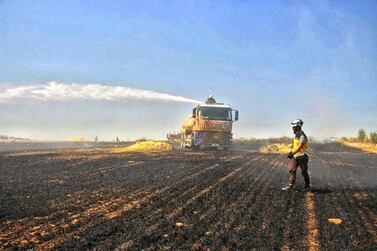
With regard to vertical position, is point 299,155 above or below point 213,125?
below

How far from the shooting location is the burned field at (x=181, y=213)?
5.10 metres

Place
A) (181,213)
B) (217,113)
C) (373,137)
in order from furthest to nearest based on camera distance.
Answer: (373,137)
(217,113)
(181,213)

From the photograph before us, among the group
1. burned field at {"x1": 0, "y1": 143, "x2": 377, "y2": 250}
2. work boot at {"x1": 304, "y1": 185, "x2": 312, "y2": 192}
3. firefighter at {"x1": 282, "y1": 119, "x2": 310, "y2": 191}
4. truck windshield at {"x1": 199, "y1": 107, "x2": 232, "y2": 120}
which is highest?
truck windshield at {"x1": 199, "y1": 107, "x2": 232, "y2": 120}

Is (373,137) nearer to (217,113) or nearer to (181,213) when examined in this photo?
(217,113)

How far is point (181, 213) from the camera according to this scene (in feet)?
22.1

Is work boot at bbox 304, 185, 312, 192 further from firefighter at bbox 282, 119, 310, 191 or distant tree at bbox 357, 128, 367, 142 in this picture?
distant tree at bbox 357, 128, 367, 142

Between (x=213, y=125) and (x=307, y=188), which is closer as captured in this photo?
(x=307, y=188)

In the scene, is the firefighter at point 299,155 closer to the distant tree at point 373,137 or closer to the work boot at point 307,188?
the work boot at point 307,188

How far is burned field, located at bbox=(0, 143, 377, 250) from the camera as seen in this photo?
510 cm

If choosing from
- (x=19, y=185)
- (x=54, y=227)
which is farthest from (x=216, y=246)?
(x=19, y=185)

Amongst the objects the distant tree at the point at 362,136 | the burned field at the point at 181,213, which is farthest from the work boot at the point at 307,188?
the distant tree at the point at 362,136

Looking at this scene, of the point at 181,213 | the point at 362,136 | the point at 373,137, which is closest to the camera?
the point at 181,213

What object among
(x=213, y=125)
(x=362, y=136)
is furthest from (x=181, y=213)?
(x=362, y=136)

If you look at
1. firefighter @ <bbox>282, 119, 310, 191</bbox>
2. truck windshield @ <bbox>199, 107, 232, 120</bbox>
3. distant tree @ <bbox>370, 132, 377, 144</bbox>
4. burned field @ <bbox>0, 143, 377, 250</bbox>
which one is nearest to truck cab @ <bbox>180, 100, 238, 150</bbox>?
truck windshield @ <bbox>199, 107, 232, 120</bbox>
